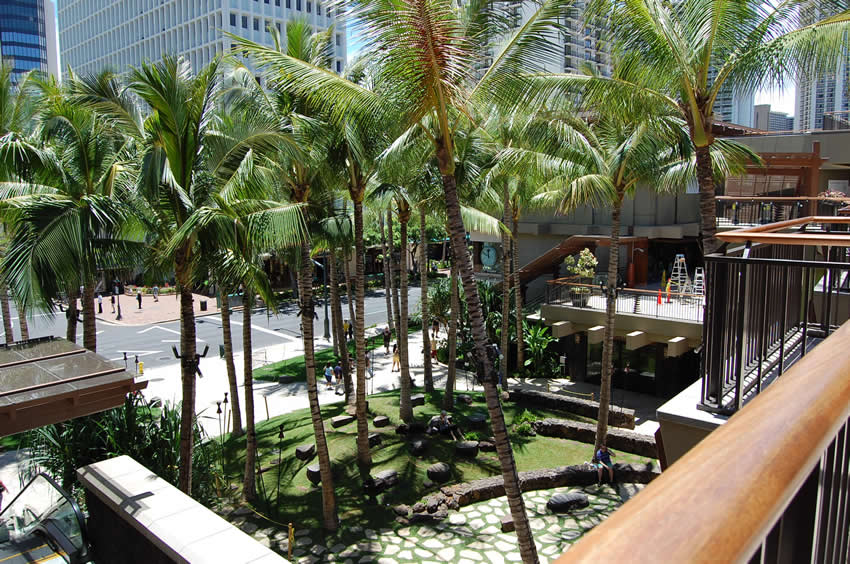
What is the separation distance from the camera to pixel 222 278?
12.3 meters

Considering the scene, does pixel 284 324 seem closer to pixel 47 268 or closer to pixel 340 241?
pixel 340 241

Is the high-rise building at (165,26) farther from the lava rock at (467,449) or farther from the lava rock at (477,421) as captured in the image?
the lava rock at (467,449)

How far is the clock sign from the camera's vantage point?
3853 centimetres

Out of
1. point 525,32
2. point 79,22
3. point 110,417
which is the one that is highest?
point 79,22

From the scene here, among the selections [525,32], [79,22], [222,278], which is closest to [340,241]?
[222,278]

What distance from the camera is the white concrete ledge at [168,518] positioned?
6207 millimetres

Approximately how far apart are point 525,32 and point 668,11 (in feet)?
9.09

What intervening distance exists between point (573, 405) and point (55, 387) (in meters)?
17.6

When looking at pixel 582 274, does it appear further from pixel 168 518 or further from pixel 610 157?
pixel 168 518

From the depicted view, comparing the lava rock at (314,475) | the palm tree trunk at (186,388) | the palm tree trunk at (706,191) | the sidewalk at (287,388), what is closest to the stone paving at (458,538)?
the lava rock at (314,475)

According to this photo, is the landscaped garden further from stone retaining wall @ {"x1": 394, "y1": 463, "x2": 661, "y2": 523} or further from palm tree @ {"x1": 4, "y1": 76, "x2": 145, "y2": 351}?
palm tree @ {"x1": 4, "y1": 76, "x2": 145, "y2": 351}

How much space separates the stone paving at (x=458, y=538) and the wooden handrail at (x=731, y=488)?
13610 mm

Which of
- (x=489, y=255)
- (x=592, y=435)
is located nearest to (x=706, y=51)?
(x=592, y=435)

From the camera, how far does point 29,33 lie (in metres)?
121
